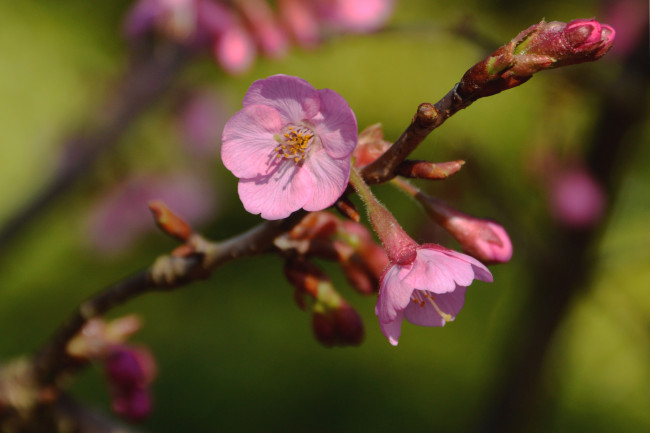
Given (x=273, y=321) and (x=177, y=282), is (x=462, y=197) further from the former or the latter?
(x=273, y=321)

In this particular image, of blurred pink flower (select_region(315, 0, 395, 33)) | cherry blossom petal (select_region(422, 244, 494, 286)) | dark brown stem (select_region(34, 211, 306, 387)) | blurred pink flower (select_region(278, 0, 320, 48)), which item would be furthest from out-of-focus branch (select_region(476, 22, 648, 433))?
dark brown stem (select_region(34, 211, 306, 387))

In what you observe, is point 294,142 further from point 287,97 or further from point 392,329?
point 392,329

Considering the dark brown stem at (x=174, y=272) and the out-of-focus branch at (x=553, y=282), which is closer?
the dark brown stem at (x=174, y=272)

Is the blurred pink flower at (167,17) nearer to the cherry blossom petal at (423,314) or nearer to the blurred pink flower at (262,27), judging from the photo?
the blurred pink flower at (262,27)

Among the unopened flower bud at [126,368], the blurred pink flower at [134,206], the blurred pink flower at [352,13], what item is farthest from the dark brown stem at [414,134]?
the blurred pink flower at [134,206]

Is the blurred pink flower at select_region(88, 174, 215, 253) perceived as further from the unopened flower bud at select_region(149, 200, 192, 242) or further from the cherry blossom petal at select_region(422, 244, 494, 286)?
the cherry blossom petal at select_region(422, 244, 494, 286)

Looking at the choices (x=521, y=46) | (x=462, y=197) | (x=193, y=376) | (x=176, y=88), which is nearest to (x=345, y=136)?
(x=521, y=46)

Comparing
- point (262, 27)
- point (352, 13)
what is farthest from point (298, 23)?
point (352, 13)
